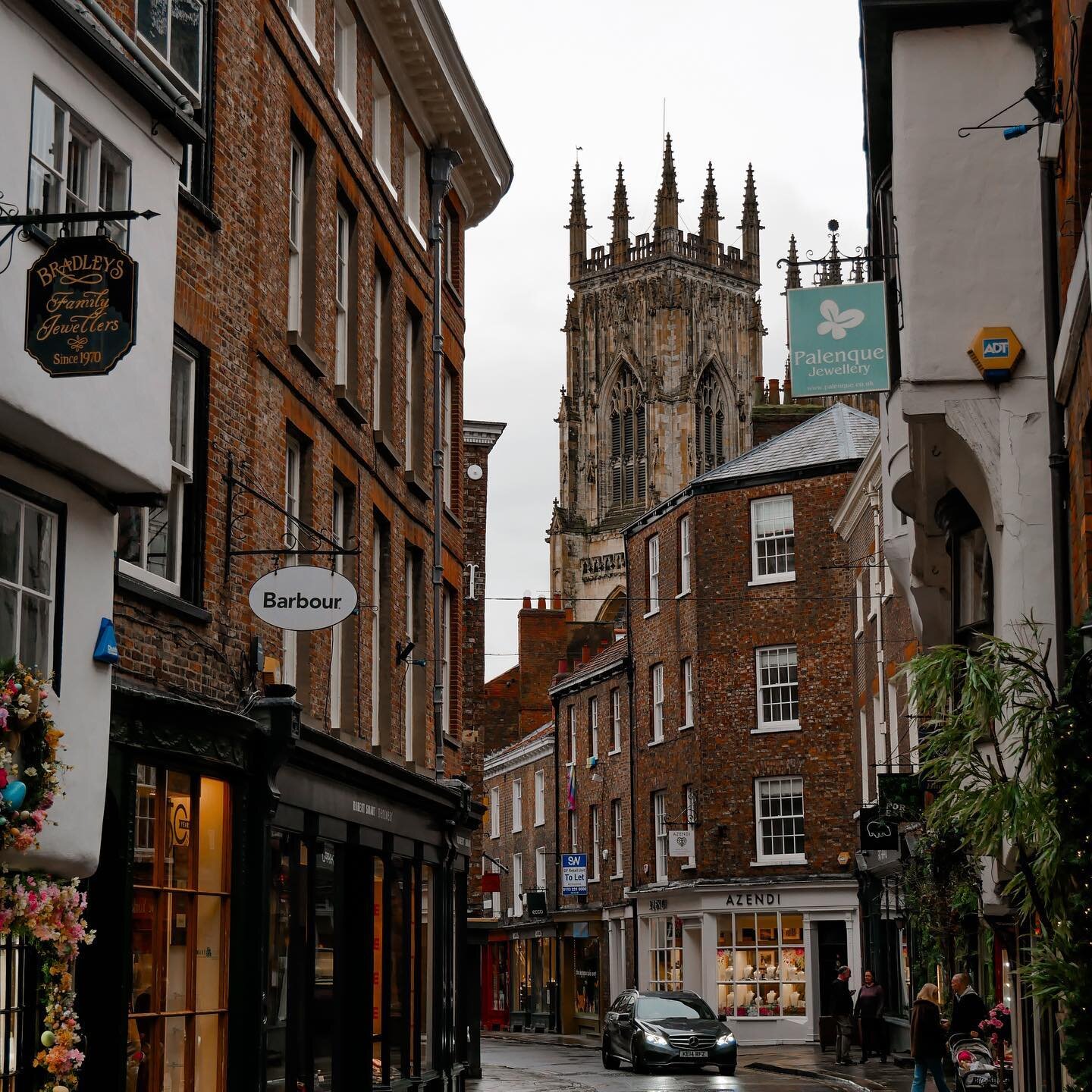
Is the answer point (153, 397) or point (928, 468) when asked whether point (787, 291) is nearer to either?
point (928, 468)

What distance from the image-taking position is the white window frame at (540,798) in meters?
57.5

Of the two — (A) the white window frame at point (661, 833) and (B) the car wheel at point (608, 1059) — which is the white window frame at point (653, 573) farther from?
(B) the car wheel at point (608, 1059)

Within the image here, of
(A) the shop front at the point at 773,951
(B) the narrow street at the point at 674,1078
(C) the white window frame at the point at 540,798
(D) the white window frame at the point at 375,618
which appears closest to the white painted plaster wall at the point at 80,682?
(D) the white window frame at the point at 375,618

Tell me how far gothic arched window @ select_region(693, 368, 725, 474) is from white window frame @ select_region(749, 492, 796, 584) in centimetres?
7824

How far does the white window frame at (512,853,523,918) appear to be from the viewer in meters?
59.9

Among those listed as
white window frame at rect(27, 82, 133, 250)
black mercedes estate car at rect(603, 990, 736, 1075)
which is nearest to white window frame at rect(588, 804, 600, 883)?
black mercedes estate car at rect(603, 990, 736, 1075)

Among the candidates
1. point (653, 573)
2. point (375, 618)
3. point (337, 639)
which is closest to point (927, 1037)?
point (375, 618)

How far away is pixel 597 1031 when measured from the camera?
51188 millimetres

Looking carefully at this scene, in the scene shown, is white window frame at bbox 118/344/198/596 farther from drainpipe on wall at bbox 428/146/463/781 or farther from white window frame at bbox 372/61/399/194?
drainpipe on wall at bbox 428/146/463/781

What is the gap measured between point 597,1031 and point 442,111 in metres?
33.5

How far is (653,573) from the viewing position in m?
47.0

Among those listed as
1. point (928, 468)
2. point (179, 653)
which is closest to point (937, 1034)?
point (928, 468)

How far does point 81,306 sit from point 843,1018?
86.2 ft

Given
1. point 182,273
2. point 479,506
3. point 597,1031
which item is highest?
point 479,506
